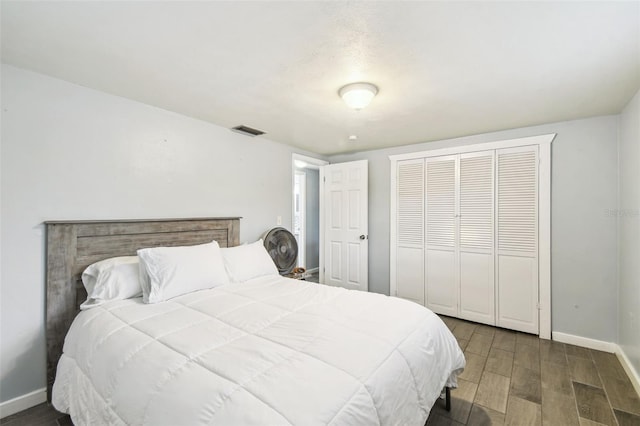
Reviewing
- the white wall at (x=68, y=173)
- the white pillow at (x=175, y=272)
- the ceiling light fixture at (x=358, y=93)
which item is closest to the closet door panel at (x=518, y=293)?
the ceiling light fixture at (x=358, y=93)

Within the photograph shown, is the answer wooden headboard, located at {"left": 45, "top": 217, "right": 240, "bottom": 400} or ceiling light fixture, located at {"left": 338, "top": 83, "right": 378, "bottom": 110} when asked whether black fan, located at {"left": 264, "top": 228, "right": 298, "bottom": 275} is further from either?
ceiling light fixture, located at {"left": 338, "top": 83, "right": 378, "bottom": 110}

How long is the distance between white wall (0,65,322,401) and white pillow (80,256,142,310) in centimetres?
31

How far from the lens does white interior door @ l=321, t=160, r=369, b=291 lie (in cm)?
407

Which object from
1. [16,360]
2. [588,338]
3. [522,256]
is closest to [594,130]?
[522,256]

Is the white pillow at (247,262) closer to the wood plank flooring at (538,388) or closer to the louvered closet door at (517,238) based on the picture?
the wood plank flooring at (538,388)

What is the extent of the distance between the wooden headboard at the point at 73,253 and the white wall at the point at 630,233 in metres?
3.89

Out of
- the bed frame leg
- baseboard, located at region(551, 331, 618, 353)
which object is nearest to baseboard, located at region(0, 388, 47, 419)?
the bed frame leg

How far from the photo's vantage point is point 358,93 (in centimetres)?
204

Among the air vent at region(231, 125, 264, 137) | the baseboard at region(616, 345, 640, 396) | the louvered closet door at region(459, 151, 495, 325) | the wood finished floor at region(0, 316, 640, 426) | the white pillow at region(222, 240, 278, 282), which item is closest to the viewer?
the wood finished floor at region(0, 316, 640, 426)

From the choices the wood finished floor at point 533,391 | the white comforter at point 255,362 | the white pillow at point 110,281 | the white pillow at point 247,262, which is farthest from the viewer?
the white pillow at point 247,262

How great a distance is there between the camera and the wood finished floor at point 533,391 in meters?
1.81

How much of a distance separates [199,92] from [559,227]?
3.60 meters

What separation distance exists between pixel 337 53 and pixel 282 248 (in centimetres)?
245

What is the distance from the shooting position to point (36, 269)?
1.93m
